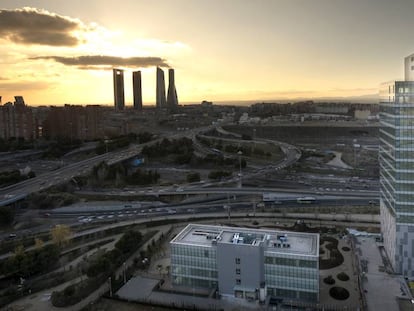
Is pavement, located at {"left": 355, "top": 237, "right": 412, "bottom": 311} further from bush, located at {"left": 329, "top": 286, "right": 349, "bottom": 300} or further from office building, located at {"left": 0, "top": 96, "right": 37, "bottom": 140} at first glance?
office building, located at {"left": 0, "top": 96, "right": 37, "bottom": 140}

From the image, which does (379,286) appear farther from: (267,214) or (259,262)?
(267,214)

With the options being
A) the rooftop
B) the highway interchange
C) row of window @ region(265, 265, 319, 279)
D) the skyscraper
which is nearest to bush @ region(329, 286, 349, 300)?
row of window @ region(265, 265, 319, 279)

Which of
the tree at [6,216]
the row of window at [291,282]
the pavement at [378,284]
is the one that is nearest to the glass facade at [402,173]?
the pavement at [378,284]

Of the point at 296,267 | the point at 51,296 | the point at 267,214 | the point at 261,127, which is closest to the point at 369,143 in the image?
the point at 261,127

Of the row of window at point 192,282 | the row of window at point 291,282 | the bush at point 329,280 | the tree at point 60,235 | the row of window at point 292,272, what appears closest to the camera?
the row of window at point 292,272

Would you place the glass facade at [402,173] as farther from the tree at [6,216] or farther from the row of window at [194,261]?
the tree at [6,216]

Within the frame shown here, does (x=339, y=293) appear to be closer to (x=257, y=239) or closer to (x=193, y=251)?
(x=257, y=239)

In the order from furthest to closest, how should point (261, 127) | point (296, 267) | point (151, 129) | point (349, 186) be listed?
point (151, 129) → point (261, 127) → point (349, 186) → point (296, 267)

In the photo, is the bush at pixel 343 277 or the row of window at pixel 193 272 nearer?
the row of window at pixel 193 272
